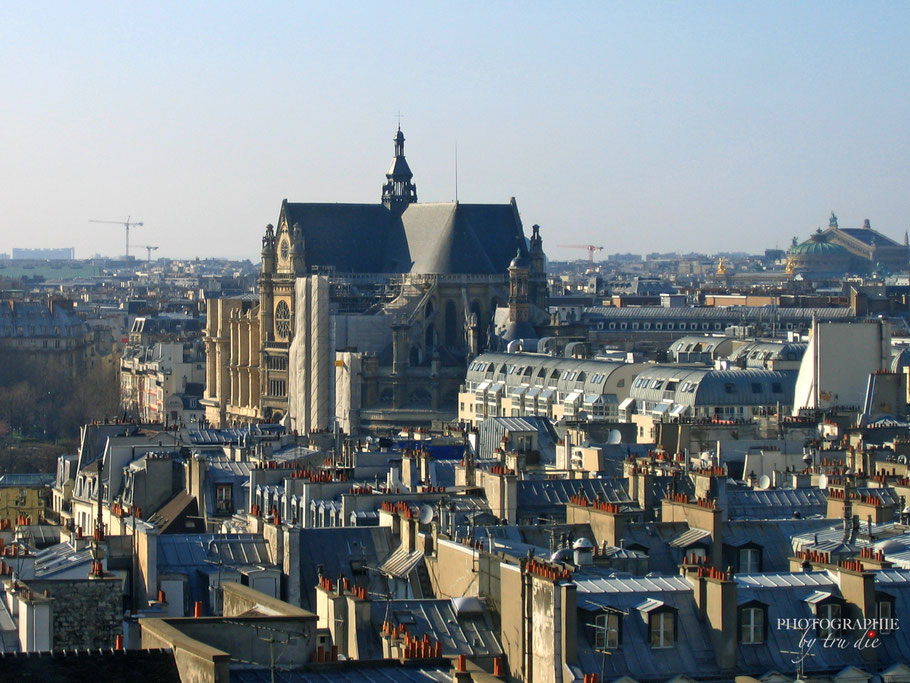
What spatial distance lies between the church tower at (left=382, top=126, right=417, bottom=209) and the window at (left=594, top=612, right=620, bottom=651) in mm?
129348

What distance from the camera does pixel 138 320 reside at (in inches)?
7431

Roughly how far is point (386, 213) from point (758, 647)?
126 metres

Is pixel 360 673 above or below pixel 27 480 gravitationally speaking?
above

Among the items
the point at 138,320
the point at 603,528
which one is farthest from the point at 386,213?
the point at 603,528

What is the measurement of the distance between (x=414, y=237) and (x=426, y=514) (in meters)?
111

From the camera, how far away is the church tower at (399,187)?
6334 inches

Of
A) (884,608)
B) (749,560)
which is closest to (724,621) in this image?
(884,608)

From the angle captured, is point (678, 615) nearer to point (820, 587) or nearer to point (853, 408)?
point (820, 587)

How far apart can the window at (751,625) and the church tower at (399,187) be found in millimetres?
A: 128179

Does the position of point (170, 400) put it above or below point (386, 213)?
below

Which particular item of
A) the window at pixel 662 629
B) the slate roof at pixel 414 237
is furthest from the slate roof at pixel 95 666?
the slate roof at pixel 414 237

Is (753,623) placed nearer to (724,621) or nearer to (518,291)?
(724,621)

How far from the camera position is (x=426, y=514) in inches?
1686

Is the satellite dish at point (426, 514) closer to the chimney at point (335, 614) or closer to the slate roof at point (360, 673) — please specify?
the chimney at point (335, 614)
